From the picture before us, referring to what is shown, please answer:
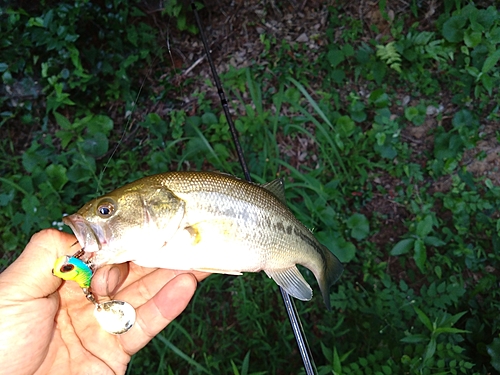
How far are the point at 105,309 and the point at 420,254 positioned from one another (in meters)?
2.76

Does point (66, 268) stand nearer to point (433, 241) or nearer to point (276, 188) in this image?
point (276, 188)

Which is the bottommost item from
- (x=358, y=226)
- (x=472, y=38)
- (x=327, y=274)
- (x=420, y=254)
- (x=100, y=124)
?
(x=420, y=254)

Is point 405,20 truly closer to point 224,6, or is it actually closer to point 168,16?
point 224,6

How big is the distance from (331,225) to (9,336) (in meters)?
2.67

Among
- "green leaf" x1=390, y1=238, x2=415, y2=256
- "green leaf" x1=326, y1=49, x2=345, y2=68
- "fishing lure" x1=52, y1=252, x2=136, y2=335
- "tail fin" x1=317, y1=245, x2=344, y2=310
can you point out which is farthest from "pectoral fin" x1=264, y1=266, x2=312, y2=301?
"green leaf" x1=326, y1=49, x2=345, y2=68

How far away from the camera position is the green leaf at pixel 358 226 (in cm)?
384

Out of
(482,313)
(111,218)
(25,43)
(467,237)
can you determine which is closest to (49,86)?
(25,43)

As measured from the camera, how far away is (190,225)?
2.21 meters

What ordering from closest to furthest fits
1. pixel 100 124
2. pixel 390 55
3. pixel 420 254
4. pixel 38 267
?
1. pixel 38 267
2. pixel 420 254
3. pixel 390 55
4. pixel 100 124

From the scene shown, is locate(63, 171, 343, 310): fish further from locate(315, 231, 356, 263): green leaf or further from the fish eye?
locate(315, 231, 356, 263): green leaf

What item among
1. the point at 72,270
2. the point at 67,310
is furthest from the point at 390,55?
the point at 67,310

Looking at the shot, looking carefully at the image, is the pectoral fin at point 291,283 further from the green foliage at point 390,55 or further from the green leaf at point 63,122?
the green leaf at point 63,122

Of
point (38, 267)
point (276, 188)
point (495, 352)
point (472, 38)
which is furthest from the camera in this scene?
point (472, 38)

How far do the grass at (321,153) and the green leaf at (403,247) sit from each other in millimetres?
21
